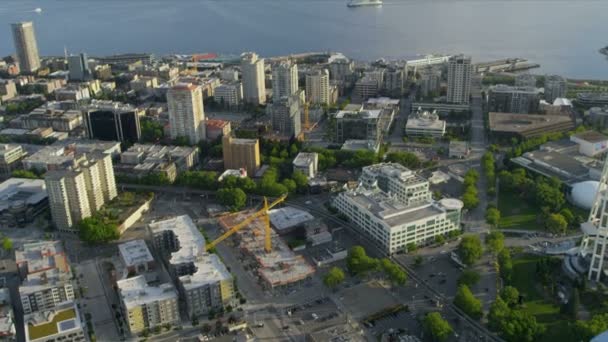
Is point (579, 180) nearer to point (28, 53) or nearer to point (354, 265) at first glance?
point (354, 265)

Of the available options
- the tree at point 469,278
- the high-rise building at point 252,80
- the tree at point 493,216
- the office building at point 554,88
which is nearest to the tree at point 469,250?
the tree at point 469,278

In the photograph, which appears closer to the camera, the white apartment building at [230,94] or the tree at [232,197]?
the tree at [232,197]

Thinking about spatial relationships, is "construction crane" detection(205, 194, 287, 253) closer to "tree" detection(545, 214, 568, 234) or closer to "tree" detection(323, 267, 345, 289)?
"tree" detection(323, 267, 345, 289)

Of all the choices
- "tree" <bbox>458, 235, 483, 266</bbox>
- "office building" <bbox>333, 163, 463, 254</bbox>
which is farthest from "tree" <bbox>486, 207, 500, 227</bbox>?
"tree" <bbox>458, 235, 483, 266</bbox>

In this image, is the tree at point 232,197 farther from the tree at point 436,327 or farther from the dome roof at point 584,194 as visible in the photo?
the dome roof at point 584,194

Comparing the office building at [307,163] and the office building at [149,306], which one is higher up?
the office building at [307,163]

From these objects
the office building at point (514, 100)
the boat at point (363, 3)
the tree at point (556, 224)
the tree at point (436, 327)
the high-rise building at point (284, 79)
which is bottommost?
the tree at point (436, 327)

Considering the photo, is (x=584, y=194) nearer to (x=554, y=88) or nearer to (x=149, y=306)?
(x=554, y=88)

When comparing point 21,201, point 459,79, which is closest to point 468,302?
point 21,201
